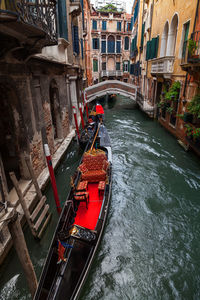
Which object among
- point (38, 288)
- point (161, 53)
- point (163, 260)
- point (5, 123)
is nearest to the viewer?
point (38, 288)

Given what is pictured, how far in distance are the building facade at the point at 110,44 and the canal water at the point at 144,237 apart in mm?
21824

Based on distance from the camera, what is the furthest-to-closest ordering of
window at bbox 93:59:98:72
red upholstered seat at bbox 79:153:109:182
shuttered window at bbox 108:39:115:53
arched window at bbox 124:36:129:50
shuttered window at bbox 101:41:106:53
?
arched window at bbox 124:36:129:50 → window at bbox 93:59:98:72 → shuttered window at bbox 108:39:115:53 → shuttered window at bbox 101:41:106:53 → red upholstered seat at bbox 79:153:109:182

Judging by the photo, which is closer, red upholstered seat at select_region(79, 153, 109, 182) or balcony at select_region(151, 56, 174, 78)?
red upholstered seat at select_region(79, 153, 109, 182)

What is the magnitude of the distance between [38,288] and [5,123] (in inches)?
193

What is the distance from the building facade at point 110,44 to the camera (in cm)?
2461

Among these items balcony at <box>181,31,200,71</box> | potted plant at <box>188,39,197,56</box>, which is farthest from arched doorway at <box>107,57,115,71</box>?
Answer: potted plant at <box>188,39,197,56</box>

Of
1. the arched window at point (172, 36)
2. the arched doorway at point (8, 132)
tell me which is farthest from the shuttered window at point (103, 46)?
the arched doorway at point (8, 132)

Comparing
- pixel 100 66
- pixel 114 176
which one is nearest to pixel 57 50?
pixel 114 176

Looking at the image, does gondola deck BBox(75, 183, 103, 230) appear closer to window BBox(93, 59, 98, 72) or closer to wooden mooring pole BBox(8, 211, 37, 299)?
wooden mooring pole BBox(8, 211, 37, 299)

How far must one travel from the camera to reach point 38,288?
7.91ft

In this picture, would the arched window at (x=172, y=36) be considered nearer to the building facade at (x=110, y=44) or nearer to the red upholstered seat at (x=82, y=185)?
the red upholstered seat at (x=82, y=185)

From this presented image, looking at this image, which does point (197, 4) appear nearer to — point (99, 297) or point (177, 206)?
point (177, 206)

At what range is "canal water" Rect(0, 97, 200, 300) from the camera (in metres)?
3.20

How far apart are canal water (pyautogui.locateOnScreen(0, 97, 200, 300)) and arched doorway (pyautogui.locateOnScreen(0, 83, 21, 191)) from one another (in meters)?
1.35
